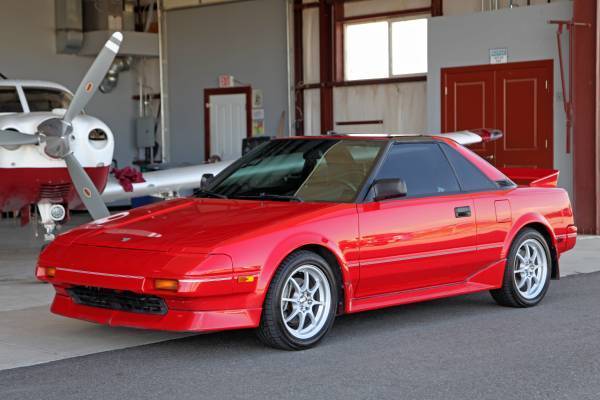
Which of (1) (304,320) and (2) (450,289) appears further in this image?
(2) (450,289)

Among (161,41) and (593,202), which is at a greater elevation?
(161,41)

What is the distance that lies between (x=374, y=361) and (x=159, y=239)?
4.94 feet

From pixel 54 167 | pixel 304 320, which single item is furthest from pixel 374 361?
pixel 54 167

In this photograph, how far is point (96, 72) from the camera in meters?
11.0

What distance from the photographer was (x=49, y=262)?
6.59 m

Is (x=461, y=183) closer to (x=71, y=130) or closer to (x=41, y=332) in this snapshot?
(x=41, y=332)

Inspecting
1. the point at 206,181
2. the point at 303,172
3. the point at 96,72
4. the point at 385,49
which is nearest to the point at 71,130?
the point at 96,72

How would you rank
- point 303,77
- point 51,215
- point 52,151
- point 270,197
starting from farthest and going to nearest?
point 303,77 < point 51,215 < point 52,151 < point 270,197

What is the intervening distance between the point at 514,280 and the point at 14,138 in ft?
18.9

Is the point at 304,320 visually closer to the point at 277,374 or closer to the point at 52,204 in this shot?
the point at 277,374

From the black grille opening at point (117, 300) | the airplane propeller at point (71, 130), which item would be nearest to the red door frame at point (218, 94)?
→ the airplane propeller at point (71, 130)

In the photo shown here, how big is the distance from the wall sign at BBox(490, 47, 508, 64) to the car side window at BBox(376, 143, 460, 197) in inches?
326

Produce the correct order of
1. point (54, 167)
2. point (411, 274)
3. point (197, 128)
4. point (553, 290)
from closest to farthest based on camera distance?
point (411, 274)
point (553, 290)
point (54, 167)
point (197, 128)

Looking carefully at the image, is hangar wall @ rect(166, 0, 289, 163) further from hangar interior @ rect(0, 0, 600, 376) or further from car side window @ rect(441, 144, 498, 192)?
car side window @ rect(441, 144, 498, 192)
